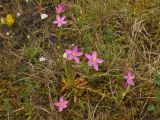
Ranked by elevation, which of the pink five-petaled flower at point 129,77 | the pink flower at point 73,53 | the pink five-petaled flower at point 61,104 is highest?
the pink flower at point 73,53

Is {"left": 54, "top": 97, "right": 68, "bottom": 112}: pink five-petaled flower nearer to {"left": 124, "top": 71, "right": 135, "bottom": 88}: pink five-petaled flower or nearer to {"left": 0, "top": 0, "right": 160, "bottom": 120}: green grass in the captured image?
{"left": 0, "top": 0, "right": 160, "bottom": 120}: green grass

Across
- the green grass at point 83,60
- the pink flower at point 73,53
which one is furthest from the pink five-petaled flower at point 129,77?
the pink flower at point 73,53

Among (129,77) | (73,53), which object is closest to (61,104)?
(73,53)

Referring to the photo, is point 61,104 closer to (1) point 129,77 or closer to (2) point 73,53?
(2) point 73,53

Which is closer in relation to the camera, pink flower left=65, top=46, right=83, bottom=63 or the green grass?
pink flower left=65, top=46, right=83, bottom=63

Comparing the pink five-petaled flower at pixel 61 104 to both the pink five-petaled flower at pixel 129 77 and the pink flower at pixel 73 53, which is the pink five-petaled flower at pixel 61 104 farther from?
the pink five-petaled flower at pixel 129 77

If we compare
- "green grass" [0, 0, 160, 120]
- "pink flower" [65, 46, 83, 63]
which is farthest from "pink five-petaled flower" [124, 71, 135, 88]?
"pink flower" [65, 46, 83, 63]

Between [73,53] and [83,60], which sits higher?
[73,53]

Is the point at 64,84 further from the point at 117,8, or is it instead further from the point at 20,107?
the point at 117,8

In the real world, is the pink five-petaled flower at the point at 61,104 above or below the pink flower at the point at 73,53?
below
